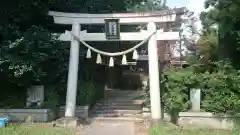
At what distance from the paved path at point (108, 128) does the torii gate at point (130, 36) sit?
98 centimetres

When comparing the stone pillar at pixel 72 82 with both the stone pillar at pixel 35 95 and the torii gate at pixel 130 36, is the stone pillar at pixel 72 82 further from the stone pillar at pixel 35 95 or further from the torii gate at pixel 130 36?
the stone pillar at pixel 35 95

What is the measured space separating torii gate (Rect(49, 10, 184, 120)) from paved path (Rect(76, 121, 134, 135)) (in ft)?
3.23

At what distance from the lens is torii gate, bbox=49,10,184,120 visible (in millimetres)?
12337

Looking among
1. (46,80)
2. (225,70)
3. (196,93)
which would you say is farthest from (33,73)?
(225,70)

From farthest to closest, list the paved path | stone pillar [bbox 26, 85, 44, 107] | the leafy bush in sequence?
stone pillar [bbox 26, 85, 44, 107] < the leafy bush < the paved path

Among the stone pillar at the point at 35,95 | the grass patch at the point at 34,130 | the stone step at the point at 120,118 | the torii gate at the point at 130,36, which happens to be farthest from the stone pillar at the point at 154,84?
the stone pillar at the point at 35,95

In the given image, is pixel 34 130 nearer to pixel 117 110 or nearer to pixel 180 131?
pixel 180 131

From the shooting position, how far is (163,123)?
11.9 m

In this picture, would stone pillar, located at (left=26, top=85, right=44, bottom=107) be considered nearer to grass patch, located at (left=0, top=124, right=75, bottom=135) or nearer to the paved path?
grass patch, located at (left=0, top=124, right=75, bottom=135)

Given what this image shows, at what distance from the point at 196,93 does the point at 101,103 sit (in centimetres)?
586

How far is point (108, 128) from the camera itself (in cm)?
1184

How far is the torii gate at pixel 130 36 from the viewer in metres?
12.3

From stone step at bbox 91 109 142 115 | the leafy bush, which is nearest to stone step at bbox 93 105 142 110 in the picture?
stone step at bbox 91 109 142 115

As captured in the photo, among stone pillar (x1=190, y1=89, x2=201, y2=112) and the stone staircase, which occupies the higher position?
stone pillar (x1=190, y1=89, x2=201, y2=112)
